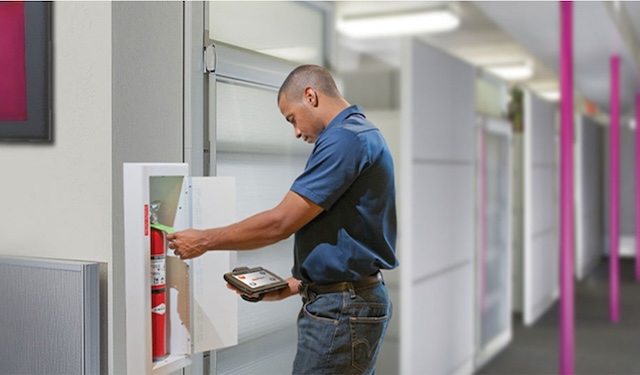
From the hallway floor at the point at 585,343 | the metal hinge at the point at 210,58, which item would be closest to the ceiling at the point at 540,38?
the hallway floor at the point at 585,343

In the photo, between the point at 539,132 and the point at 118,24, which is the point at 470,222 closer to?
the point at 539,132

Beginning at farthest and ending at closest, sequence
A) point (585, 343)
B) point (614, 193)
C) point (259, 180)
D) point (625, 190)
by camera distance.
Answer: point (625, 190) < point (614, 193) < point (585, 343) < point (259, 180)

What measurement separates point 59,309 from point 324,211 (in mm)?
803

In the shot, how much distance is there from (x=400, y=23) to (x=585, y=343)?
112 inches

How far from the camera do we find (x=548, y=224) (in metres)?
7.06

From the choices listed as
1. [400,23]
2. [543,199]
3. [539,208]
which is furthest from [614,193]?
[400,23]

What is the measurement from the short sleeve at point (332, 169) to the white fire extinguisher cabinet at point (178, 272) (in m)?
0.40

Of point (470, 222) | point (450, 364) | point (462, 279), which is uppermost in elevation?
point (470, 222)

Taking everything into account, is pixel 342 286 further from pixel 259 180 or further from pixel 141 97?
pixel 141 97

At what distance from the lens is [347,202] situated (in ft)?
6.41

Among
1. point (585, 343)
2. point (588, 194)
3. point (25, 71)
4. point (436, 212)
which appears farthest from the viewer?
point (588, 194)

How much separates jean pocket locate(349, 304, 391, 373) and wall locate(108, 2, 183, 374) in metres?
0.66

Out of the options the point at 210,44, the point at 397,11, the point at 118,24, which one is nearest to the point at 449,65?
the point at 397,11

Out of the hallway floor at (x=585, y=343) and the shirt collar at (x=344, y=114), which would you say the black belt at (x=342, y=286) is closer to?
the shirt collar at (x=344, y=114)
